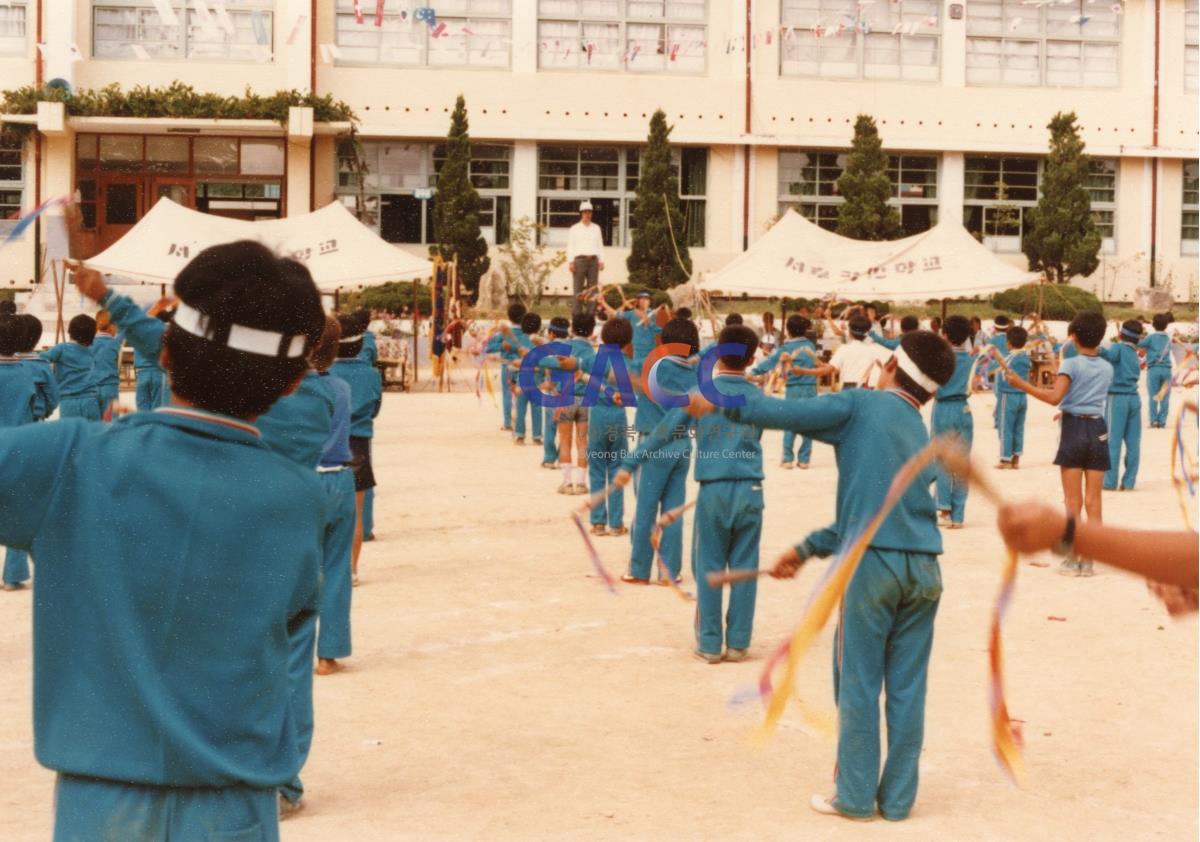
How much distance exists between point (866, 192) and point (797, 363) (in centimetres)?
2158

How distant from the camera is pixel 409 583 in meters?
10.7

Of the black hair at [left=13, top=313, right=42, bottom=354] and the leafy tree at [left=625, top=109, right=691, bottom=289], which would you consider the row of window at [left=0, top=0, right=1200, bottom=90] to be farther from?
the black hair at [left=13, top=313, right=42, bottom=354]

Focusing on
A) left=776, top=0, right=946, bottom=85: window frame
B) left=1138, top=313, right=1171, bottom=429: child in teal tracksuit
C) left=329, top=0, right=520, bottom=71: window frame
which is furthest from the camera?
left=776, top=0, right=946, bottom=85: window frame

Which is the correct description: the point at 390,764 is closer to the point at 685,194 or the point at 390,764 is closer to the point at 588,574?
the point at 588,574

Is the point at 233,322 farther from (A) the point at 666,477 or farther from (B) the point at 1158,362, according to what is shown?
(B) the point at 1158,362

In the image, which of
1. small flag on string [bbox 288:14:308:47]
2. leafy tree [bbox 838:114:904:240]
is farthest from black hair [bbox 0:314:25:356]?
leafy tree [bbox 838:114:904:240]

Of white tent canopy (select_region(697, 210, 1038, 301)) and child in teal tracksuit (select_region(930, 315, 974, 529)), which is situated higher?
white tent canopy (select_region(697, 210, 1038, 301))

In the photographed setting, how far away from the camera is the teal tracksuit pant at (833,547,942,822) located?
5762 millimetres

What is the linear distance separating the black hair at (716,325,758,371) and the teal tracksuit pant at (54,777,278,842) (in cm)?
516

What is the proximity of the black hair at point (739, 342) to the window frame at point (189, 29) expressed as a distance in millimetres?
31510

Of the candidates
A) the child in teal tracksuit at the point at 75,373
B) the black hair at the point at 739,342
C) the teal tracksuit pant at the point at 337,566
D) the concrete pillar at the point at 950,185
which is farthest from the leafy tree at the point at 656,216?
the teal tracksuit pant at the point at 337,566

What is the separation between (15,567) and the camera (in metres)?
10.5

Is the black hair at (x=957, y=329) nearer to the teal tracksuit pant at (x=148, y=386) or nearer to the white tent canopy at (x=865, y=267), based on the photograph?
the teal tracksuit pant at (x=148, y=386)

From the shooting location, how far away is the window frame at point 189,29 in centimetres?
3669
